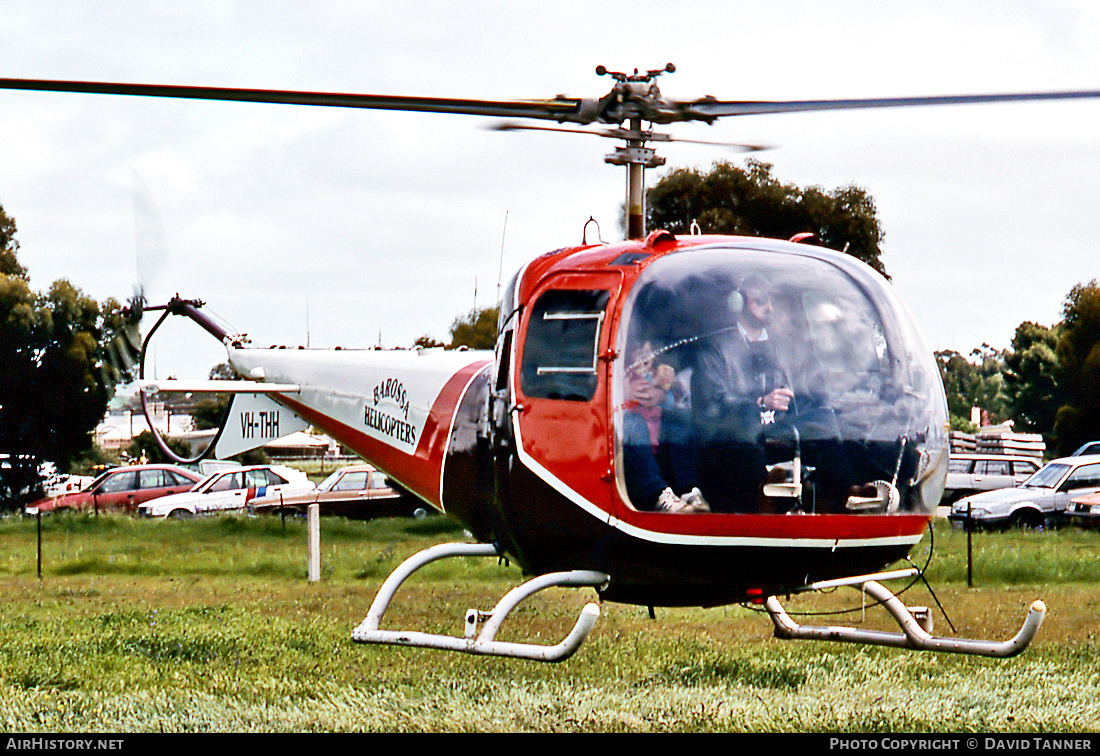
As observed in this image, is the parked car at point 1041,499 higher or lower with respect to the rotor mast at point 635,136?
lower

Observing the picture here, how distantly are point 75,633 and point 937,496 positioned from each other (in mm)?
8656

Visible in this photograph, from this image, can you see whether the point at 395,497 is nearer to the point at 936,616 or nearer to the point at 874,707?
the point at 936,616

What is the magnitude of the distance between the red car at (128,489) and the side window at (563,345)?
2291 cm

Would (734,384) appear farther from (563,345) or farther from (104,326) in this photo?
(104,326)

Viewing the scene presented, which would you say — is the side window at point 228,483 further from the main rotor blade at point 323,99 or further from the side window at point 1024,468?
the main rotor blade at point 323,99

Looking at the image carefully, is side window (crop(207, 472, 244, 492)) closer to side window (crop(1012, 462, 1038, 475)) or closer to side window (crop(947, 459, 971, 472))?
side window (crop(947, 459, 971, 472))

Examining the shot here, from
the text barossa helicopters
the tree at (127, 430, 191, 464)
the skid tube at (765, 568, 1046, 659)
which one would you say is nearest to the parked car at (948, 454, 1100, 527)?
the skid tube at (765, 568, 1046, 659)

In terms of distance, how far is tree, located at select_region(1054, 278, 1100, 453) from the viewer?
113 ft

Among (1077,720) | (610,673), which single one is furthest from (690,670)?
(1077,720)

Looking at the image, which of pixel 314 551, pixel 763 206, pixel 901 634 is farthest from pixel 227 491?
pixel 901 634

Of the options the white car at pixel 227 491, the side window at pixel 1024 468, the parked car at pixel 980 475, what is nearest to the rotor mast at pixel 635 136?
the white car at pixel 227 491

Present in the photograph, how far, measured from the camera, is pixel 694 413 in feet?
19.5

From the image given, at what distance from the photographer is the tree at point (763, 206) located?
102 feet
